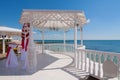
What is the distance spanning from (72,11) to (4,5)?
737 inches

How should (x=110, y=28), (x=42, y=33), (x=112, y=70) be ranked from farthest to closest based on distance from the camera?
(x=110, y=28) < (x=42, y=33) < (x=112, y=70)

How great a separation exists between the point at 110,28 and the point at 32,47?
182 ft

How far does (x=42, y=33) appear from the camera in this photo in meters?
15.6

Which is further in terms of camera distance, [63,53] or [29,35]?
[63,53]

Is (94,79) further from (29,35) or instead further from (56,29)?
(56,29)

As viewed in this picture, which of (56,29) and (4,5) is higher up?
(4,5)

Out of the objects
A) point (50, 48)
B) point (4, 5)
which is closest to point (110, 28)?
point (4, 5)

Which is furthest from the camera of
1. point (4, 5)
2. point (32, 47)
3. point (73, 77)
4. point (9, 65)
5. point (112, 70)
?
point (4, 5)

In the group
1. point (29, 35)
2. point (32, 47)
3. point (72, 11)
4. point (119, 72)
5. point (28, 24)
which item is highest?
point (72, 11)

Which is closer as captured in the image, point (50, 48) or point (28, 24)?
point (28, 24)

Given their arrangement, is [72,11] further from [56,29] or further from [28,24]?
[56,29]

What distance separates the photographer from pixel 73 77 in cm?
625

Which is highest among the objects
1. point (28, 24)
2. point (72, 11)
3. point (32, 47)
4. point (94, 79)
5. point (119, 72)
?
point (72, 11)

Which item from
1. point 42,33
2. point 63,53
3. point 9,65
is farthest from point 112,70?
point 42,33
